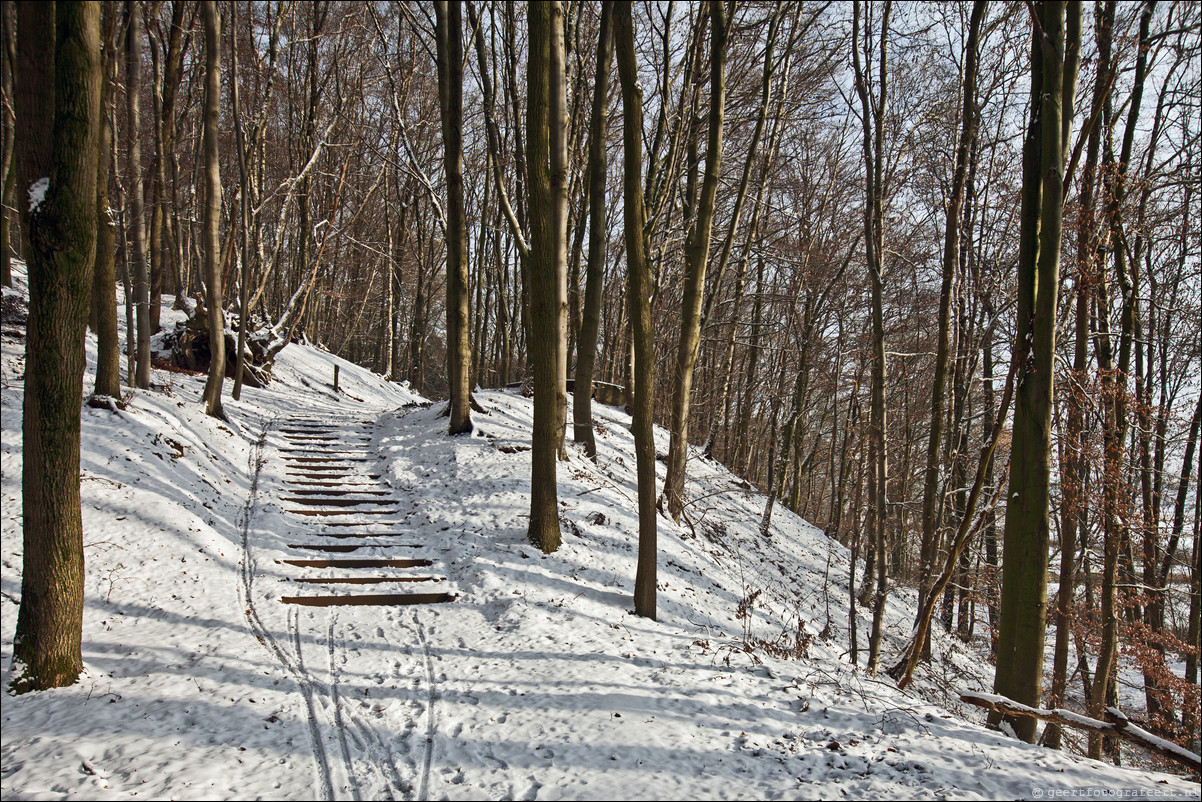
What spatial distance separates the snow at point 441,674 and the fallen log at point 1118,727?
0.70ft

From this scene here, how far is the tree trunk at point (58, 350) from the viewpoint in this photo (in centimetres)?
398

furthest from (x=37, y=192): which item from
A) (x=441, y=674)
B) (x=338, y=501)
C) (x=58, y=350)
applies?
(x=338, y=501)

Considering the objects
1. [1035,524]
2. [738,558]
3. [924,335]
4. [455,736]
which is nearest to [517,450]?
[738,558]

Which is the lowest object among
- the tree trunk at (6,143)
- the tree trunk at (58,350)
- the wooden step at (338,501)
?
the wooden step at (338,501)

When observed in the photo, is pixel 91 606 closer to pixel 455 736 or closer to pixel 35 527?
pixel 35 527

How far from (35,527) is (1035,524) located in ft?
24.8

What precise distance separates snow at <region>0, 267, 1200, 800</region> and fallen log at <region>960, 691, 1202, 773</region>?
212mm

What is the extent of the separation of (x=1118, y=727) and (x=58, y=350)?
23.4 feet

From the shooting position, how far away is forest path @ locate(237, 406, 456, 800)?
3.92 metres

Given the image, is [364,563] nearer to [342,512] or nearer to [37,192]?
[342,512]

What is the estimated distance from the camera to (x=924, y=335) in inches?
829

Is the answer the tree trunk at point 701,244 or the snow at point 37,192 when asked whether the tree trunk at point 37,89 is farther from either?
the tree trunk at point 701,244

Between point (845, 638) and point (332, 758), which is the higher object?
point (332, 758)

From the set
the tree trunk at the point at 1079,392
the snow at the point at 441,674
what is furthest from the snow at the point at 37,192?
the tree trunk at the point at 1079,392
